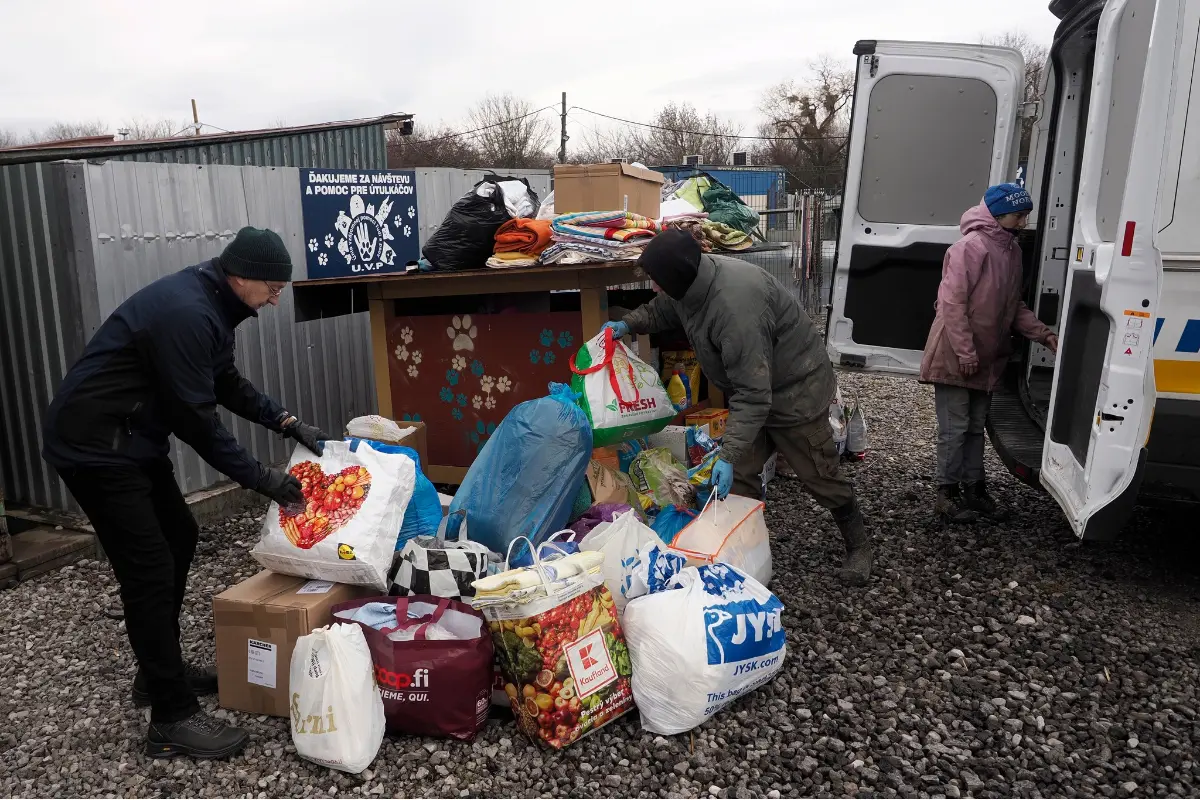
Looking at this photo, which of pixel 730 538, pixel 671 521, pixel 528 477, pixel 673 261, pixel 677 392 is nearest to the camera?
pixel 673 261

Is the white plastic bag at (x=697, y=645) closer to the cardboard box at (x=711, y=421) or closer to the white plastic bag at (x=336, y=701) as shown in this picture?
the white plastic bag at (x=336, y=701)

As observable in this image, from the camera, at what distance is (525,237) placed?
193 inches

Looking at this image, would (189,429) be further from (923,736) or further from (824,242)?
(824,242)

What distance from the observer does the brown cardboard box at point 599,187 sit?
5203mm

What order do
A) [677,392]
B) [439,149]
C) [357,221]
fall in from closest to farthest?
[677,392], [357,221], [439,149]

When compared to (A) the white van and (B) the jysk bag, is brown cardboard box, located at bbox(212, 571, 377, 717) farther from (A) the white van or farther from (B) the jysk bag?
(A) the white van

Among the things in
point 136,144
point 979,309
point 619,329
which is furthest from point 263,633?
point 136,144

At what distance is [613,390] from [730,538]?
946mm

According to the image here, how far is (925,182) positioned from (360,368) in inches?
159


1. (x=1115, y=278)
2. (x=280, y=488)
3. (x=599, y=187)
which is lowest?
(x=280, y=488)

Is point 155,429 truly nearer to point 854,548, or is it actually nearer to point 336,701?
point 336,701

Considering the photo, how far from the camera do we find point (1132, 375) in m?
3.18

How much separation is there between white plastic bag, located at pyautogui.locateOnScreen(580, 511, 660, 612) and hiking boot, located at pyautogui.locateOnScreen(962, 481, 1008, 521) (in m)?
2.22

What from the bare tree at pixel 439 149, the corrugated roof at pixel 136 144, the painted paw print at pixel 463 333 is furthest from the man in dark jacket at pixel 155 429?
the bare tree at pixel 439 149
